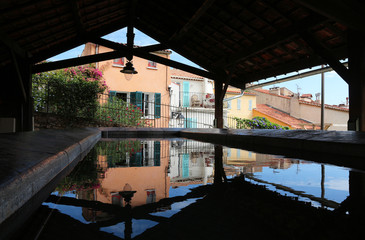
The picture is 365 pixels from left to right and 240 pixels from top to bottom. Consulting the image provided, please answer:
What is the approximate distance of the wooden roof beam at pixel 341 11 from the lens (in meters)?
3.20

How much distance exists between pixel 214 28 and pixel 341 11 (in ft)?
11.3

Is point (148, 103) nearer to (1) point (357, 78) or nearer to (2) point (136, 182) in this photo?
(1) point (357, 78)

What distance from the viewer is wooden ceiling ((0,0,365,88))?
14.7 feet

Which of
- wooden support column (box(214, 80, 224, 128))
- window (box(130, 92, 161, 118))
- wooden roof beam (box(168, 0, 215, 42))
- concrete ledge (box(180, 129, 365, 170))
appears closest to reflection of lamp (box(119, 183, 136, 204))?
concrete ledge (box(180, 129, 365, 170))

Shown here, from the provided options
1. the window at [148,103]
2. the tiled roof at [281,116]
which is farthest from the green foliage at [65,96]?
the tiled roof at [281,116]

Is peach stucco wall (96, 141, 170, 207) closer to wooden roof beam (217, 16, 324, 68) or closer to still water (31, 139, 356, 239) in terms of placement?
still water (31, 139, 356, 239)

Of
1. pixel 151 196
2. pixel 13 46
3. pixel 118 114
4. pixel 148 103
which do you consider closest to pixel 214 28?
pixel 13 46

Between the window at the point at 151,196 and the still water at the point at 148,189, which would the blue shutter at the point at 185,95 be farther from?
the window at the point at 151,196

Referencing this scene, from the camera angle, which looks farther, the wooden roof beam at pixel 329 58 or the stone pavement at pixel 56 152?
the wooden roof beam at pixel 329 58

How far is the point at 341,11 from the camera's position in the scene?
3445 millimetres

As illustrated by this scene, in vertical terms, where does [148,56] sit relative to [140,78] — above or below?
below

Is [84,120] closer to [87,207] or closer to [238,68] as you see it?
[238,68]

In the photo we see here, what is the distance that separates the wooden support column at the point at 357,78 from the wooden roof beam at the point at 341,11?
608 millimetres

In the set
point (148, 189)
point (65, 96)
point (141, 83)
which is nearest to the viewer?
point (148, 189)
